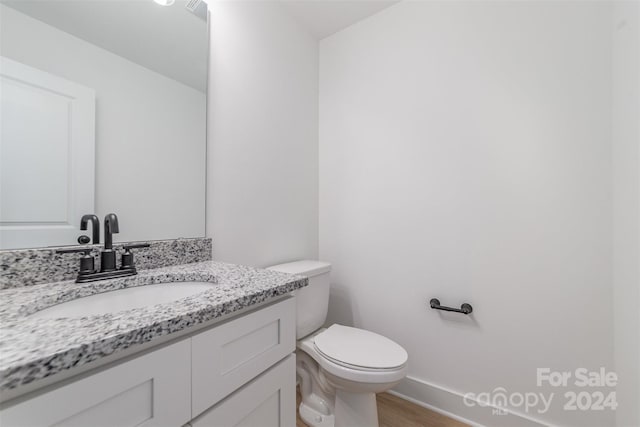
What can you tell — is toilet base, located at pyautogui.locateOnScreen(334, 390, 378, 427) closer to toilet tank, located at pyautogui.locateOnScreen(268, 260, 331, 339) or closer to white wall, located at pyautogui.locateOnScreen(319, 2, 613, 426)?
toilet tank, located at pyautogui.locateOnScreen(268, 260, 331, 339)

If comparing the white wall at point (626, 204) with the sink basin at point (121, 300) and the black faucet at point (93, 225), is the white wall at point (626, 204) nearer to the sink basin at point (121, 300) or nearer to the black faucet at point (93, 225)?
the sink basin at point (121, 300)

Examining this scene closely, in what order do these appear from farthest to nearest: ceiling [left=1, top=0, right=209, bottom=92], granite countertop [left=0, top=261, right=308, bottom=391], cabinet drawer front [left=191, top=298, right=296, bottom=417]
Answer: ceiling [left=1, top=0, right=209, bottom=92], cabinet drawer front [left=191, top=298, right=296, bottom=417], granite countertop [left=0, top=261, right=308, bottom=391]

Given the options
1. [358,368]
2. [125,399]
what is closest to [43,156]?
[125,399]

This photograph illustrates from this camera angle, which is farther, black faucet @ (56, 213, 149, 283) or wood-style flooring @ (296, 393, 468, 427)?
wood-style flooring @ (296, 393, 468, 427)

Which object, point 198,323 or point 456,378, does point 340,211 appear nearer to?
point 456,378

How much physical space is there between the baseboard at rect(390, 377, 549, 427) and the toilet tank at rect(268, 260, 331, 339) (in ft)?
2.16

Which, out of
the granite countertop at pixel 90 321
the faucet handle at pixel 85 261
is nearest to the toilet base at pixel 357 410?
the granite countertop at pixel 90 321

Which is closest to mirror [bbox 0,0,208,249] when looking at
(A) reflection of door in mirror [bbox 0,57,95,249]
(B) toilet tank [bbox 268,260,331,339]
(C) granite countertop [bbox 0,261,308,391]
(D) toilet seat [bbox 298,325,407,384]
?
(A) reflection of door in mirror [bbox 0,57,95,249]

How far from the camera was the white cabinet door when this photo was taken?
0.39m

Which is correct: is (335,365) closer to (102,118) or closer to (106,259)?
(106,259)

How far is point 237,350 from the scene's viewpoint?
672 millimetres

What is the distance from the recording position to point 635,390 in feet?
3.03

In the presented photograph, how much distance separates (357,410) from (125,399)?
104cm

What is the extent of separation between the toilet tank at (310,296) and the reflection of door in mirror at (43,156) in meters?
0.87
